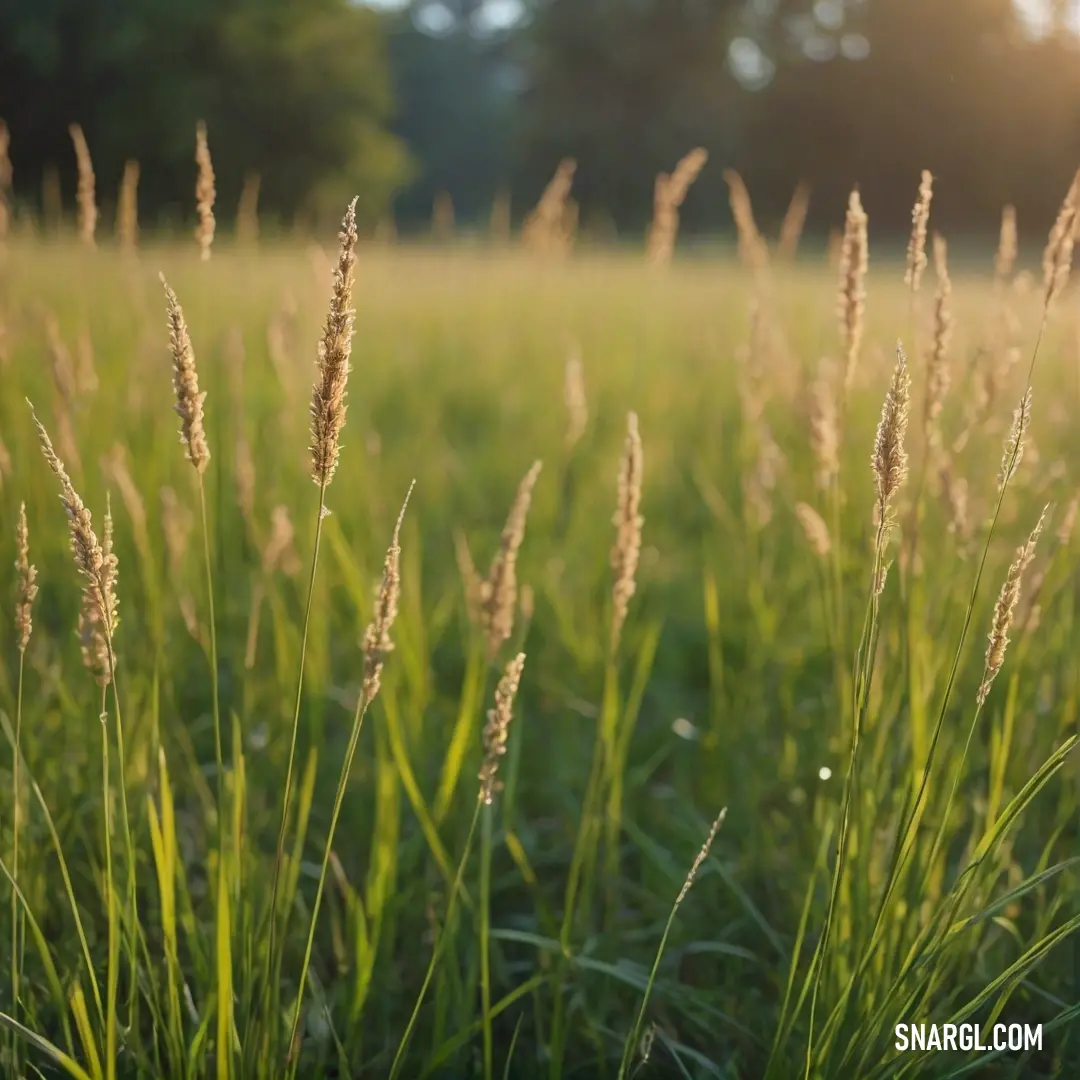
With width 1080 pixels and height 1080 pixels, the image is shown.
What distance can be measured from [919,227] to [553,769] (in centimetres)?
111

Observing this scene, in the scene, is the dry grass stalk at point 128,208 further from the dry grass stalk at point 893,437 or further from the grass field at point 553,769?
the dry grass stalk at point 893,437

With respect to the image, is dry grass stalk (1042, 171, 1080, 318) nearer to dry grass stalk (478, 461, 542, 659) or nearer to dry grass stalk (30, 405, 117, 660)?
dry grass stalk (478, 461, 542, 659)

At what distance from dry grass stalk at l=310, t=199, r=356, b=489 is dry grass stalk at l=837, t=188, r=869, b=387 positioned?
576mm

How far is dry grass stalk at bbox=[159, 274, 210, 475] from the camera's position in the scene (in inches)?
28.7

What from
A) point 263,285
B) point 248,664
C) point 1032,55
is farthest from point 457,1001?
point 1032,55

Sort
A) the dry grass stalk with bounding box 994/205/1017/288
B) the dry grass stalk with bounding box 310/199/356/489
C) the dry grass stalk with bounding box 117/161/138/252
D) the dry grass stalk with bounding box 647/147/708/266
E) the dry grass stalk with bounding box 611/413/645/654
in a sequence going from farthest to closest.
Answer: the dry grass stalk with bounding box 647/147/708/266, the dry grass stalk with bounding box 117/161/138/252, the dry grass stalk with bounding box 994/205/1017/288, the dry grass stalk with bounding box 611/413/645/654, the dry grass stalk with bounding box 310/199/356/489

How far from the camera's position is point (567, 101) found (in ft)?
101

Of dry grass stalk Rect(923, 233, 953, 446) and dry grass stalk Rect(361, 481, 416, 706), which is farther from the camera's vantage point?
dry grass stalk Rect(923, 233, 953, 446)

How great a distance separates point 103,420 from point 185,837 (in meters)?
1.66

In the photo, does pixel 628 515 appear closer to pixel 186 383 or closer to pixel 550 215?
pixel 186 383

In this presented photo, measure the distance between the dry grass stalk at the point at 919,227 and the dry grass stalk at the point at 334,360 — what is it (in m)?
0.59

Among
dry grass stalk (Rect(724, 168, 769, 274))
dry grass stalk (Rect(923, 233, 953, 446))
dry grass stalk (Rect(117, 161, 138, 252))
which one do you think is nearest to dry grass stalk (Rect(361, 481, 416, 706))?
dry grass stalk (Rect(923, 233, 953, 446))

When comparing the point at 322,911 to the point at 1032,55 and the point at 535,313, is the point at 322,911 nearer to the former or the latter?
the point at 535,313

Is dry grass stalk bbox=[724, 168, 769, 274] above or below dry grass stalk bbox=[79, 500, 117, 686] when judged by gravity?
above
